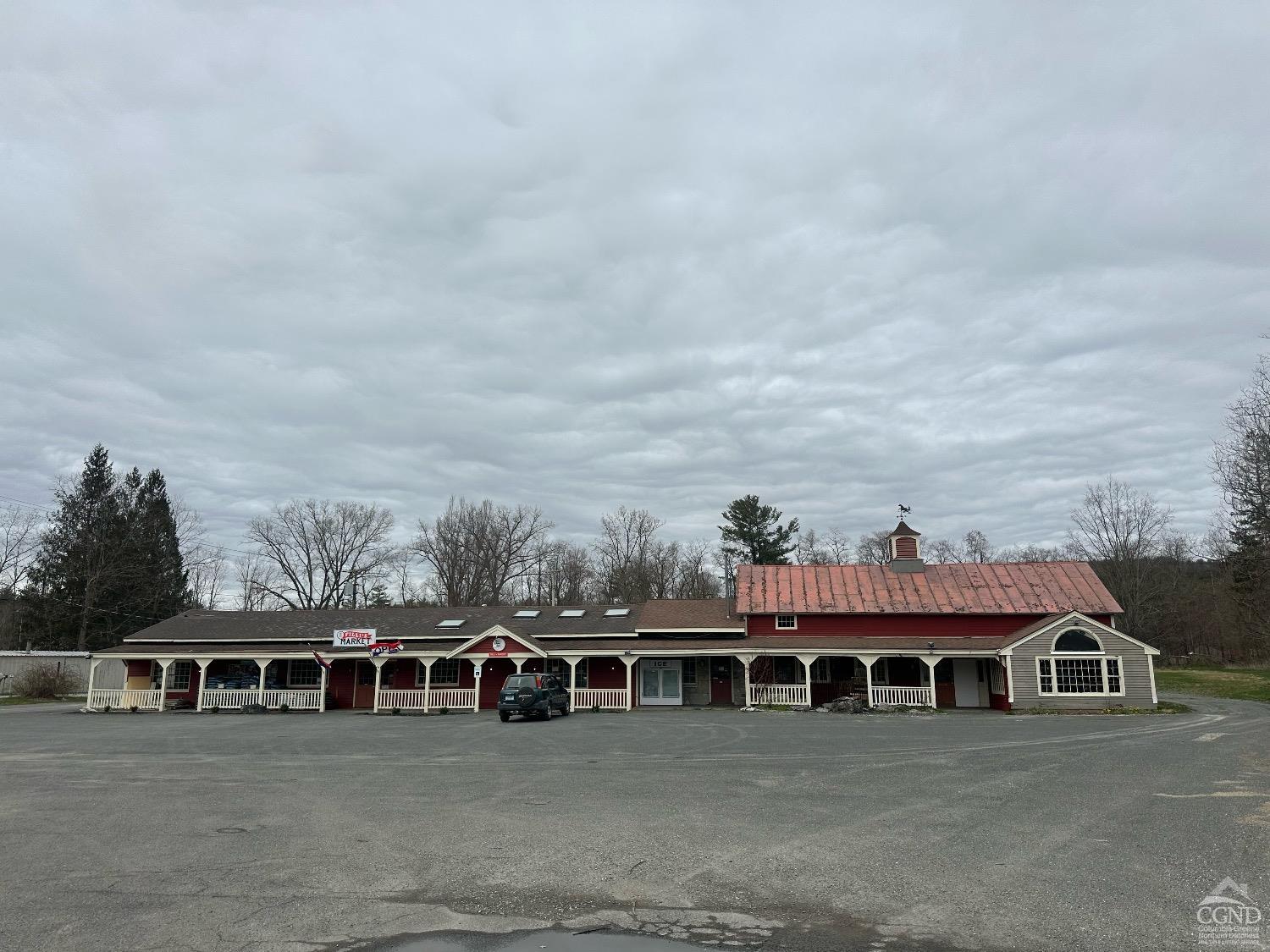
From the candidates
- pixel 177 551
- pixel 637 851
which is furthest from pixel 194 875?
pixel 177 551

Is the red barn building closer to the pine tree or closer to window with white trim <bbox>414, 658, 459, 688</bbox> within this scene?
window with white trim <bbox>414, 658, 459, 688</bbox>

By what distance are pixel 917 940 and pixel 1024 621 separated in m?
32.7

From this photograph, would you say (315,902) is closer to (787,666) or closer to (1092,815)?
(1092,815)

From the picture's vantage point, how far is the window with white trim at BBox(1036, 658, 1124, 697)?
2942 centimetres

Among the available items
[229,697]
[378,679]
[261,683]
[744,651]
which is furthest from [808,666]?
[229,697]

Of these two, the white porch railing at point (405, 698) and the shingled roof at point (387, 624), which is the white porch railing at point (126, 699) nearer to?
the shingled roof at point (387, 624)

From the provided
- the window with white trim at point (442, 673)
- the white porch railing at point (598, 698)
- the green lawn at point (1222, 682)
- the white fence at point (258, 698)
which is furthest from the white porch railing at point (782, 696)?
the green lawn at point (1222, 682)

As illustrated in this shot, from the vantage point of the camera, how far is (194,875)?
7.50 meters

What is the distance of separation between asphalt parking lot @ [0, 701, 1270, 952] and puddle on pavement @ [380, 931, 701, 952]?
0.13 m

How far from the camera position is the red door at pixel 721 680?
33469 mm

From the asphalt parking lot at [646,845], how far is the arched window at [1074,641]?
555 inches

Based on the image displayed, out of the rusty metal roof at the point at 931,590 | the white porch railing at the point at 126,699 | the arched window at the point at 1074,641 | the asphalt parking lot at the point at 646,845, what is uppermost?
the rusty metal roof at the point at 931,590

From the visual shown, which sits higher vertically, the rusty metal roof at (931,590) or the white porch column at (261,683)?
the rusty metal roof at (931,590)

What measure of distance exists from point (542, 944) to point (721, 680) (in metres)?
28.8
